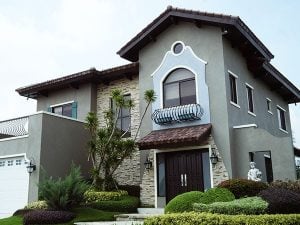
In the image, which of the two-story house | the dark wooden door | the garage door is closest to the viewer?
the two-story house

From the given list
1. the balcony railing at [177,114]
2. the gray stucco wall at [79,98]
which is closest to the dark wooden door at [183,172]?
the balcony railing at [177,114]

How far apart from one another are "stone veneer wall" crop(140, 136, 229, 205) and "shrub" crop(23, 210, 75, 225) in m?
4.40

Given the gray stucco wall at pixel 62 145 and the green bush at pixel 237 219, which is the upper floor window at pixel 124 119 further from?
the green bush at pixel 237 219

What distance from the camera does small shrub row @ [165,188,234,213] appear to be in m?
12.4

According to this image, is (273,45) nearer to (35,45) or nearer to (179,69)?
(179,69)

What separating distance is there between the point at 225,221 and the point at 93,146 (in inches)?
361

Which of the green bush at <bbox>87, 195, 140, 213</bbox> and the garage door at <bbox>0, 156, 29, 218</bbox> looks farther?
the garage door at <bbox>0, 156, 29, 218</bbox>

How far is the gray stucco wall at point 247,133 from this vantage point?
51.8 ft

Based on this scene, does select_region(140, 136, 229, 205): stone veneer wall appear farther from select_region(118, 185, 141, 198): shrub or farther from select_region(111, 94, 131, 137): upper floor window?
select_region(111, 94, 131, 137): upper floor window

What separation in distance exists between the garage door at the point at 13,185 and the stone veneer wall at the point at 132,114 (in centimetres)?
448

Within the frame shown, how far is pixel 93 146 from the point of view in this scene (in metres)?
17.6

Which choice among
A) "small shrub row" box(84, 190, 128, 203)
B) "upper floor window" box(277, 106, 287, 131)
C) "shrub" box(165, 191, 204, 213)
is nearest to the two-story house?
"small shrub row" box(84, 190, 128, 203)

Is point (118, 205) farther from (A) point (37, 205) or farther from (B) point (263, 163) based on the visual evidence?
(B) point (263, 163)

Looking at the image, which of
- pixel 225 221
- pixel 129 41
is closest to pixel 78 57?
pixel 129 41
